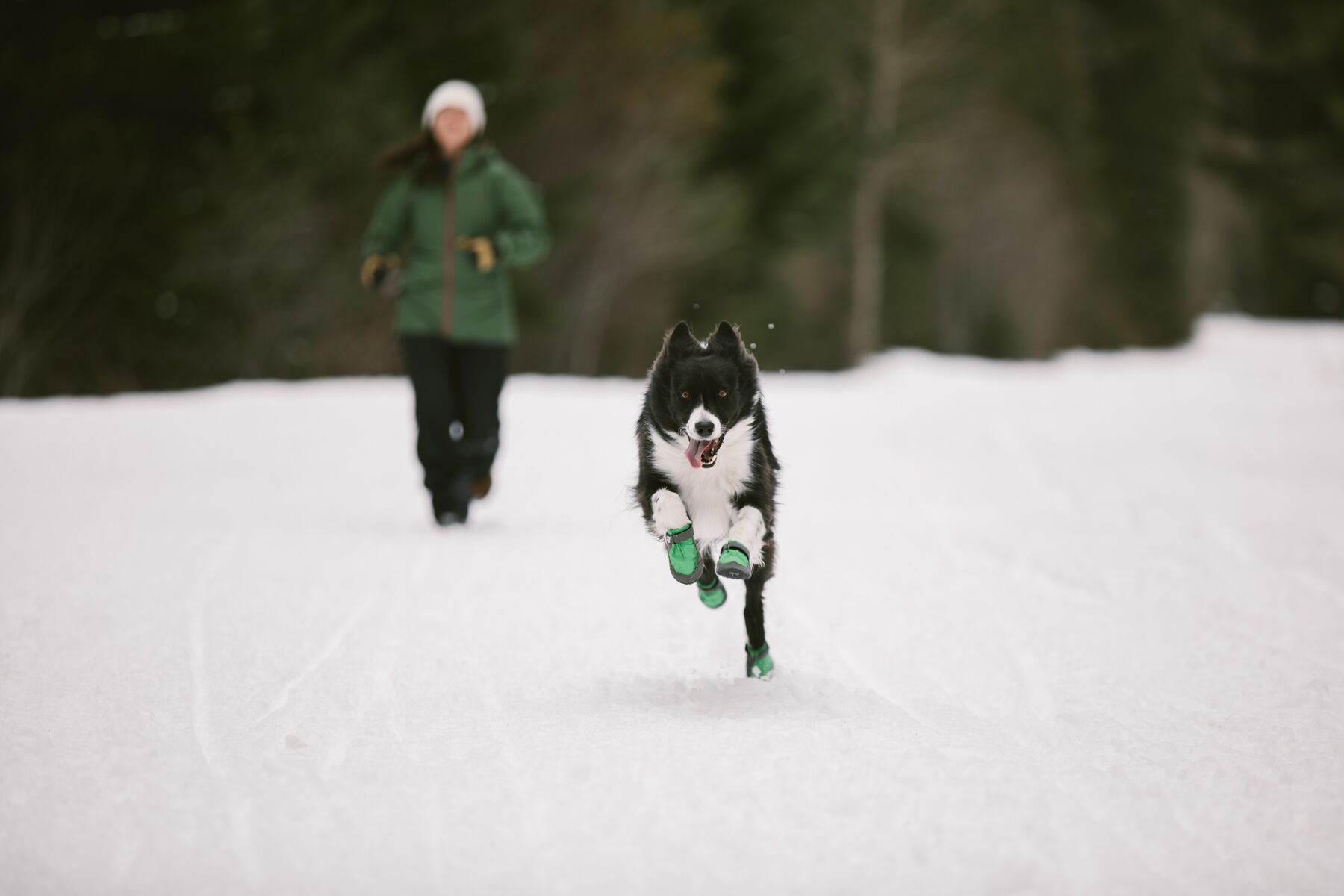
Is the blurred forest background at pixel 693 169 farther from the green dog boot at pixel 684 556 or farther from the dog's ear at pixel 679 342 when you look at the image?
the green dog boot at pixel 684 556

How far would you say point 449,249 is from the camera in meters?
7.68

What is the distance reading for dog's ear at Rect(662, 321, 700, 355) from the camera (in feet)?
11.6

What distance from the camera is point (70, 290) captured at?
16.8 metres

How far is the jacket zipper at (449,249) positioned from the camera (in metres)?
7.64

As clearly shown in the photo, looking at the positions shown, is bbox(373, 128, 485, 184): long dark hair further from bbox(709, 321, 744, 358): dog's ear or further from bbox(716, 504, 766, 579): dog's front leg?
bbox(716, 504, 766, 579): dog's front leg

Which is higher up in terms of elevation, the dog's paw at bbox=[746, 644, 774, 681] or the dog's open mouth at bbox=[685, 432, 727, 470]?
the dog's open mouth at bbox=[685, 432, 727, 470]

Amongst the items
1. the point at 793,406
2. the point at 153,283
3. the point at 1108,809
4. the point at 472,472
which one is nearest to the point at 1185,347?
the point at 793,406

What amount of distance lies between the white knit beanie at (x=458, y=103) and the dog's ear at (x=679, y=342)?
4388 millimetres

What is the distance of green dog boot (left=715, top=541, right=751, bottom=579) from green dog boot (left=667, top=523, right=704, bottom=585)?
0.08 m

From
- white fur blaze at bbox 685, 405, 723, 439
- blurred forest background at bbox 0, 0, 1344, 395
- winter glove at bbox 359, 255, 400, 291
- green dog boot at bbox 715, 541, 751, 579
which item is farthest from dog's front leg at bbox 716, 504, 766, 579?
blurred forest background at bbox 0, 0, 1344, 395

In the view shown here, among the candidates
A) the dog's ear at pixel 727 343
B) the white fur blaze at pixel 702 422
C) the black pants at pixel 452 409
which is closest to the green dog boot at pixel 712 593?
the white fur blaze at pixel 702 422

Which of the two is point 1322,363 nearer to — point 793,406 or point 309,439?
point 793,406

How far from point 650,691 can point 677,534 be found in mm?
993

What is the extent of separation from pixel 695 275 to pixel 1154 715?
26675mm
